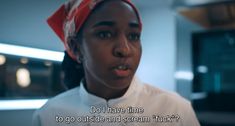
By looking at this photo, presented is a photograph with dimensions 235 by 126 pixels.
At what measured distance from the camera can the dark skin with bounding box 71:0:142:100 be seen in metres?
0.62

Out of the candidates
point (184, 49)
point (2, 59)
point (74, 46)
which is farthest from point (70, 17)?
point (184, 49)

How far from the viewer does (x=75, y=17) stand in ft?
1.98

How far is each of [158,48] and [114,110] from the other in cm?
20

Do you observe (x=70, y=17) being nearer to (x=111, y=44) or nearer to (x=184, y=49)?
(x=111, y=44)

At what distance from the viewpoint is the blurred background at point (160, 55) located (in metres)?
0.63

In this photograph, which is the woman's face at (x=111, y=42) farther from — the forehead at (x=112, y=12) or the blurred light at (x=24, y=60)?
the blurred light at (x=24, y=60)

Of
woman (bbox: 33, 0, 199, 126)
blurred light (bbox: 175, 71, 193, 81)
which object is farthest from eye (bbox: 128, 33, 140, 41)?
blurred light (bbox: 175, 71, 193, 81)

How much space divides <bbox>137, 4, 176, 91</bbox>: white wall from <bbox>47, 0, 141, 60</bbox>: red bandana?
0.31 feet

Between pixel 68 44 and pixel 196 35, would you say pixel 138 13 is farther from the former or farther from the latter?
pixel 196 35

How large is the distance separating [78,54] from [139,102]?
182 mm

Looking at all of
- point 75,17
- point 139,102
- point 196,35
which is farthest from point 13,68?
point 196,35

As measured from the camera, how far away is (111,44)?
621 mm

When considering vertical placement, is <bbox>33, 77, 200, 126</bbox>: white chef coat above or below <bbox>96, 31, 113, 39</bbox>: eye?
below

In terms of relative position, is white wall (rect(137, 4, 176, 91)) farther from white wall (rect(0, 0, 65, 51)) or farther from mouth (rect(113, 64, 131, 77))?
white wall (rect(0, 0, 65, 51))
